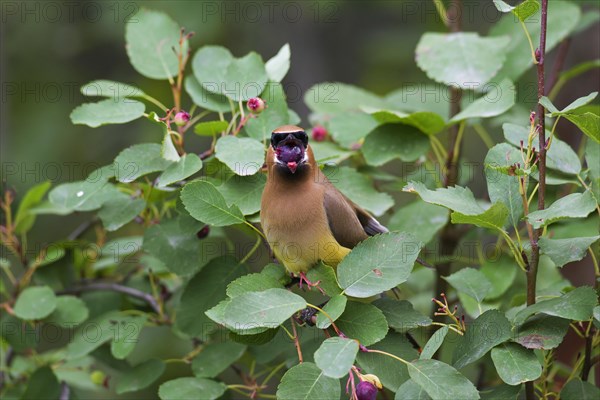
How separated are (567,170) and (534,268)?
431 millimetres

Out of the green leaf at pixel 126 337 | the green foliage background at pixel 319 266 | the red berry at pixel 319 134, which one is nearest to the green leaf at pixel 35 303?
the green foliage background at pixel 319 266

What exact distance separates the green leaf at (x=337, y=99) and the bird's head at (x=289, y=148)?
0.77 meters

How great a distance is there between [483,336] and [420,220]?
37.5 inches

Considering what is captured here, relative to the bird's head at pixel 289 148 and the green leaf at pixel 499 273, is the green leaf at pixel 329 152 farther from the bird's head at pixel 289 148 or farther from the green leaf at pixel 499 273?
the green leaf at pixel 499 273

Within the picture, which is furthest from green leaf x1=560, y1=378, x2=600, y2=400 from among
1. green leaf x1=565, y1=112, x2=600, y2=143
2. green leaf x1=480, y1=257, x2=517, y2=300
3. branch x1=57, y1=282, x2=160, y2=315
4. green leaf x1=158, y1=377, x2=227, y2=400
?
branch x1=57, y1=282, x2=160, y2=315

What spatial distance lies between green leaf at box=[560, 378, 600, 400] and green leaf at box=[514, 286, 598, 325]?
282mm

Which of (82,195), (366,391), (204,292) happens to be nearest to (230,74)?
(82,195)

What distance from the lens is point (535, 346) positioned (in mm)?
2291

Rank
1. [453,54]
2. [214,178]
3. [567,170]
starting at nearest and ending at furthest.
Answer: [567,170] < [214,178] < [453,54]

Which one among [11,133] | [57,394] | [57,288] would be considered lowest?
[11,133]

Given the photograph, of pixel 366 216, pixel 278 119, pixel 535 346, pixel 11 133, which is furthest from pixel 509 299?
pixel 11 133

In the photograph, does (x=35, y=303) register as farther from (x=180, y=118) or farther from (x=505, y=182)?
(x=505, y=182)

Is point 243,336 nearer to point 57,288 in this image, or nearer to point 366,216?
point 366,216

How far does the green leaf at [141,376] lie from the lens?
10.3 ft
